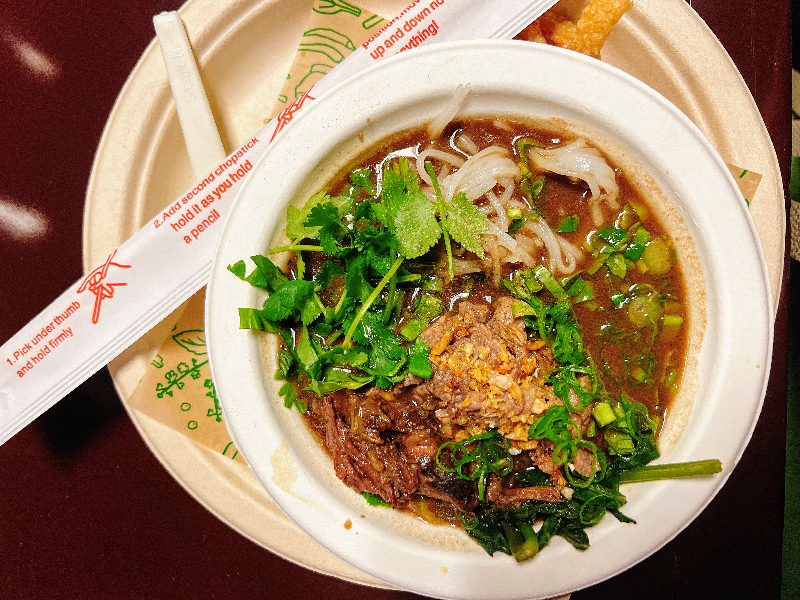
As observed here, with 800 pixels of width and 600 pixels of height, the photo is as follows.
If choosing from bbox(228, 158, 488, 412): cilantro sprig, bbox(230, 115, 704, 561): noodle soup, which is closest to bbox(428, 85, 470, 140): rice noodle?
bbox(230, 115, 704, 561): noodle soup

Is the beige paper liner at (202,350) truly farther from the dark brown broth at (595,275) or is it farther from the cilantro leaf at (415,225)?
the cilantro leaf at (415,225)

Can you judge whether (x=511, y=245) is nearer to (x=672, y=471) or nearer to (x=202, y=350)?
(x=672, y=471)

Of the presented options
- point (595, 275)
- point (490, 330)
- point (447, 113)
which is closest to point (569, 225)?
point (595, 275)

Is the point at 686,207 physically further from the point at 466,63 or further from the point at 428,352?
the point at 428,352

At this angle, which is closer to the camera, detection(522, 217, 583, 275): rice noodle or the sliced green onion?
the sliced green onion

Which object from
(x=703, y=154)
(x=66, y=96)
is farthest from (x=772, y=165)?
(x=66, y=96)

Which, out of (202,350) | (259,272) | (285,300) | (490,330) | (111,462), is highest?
(259,272)

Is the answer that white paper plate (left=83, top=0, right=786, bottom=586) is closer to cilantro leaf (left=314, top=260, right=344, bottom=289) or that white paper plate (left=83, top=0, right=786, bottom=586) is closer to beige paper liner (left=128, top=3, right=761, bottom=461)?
beige paper liner (left=128, top=3, right=761, bottom=461)
